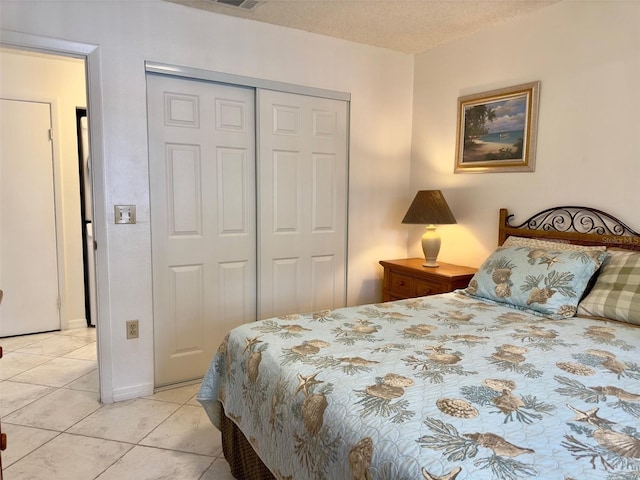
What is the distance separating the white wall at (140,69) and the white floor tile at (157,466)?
0.64 meters

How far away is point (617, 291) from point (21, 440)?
294 cm

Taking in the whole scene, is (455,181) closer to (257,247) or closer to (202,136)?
(257,247)

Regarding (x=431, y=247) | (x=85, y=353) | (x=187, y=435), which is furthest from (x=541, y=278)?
(x=85, y=353)

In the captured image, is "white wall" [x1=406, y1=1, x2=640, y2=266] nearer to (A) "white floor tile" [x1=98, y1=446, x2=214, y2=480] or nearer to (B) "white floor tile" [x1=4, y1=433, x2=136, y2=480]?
(A) "white floor tile" [x1=98, y1=446, x2=214, y2=480]

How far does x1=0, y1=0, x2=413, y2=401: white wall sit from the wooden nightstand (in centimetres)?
81

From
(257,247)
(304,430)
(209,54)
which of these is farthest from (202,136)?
(304,430)

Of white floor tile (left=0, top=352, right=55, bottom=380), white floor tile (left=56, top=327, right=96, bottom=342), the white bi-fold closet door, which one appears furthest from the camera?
white floor tile (left=56, top=327, right=96, bottom=342)

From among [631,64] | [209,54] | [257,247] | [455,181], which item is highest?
[209,54]

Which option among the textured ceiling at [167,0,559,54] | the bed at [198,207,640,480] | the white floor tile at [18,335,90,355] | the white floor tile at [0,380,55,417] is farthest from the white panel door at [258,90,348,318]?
the white floor tile at [18,335,90,355]

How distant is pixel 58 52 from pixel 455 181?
2.60m

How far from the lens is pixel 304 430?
4.18ft

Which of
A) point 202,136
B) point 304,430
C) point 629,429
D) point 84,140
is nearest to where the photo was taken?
point 629,429

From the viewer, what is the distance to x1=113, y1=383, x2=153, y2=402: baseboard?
257 cm

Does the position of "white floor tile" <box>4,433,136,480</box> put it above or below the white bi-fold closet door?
below
